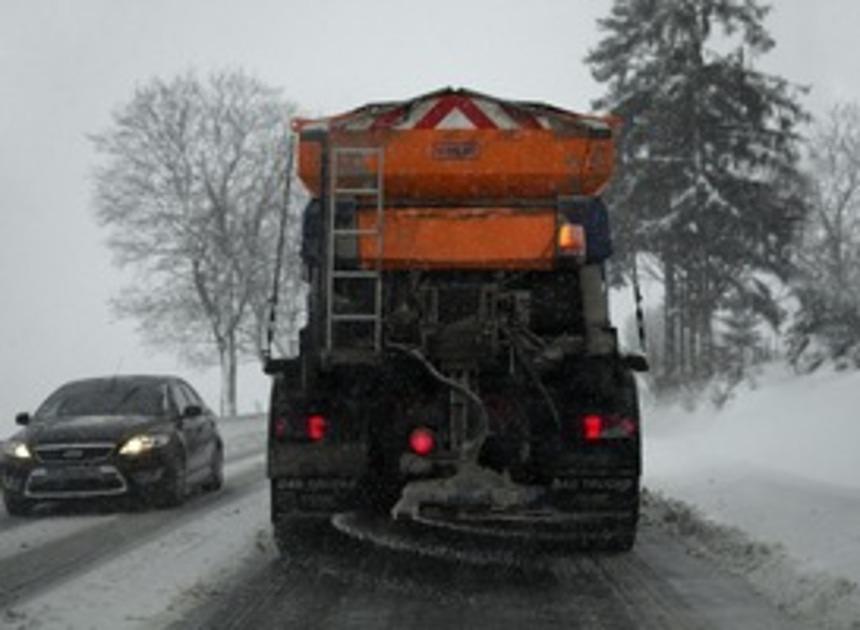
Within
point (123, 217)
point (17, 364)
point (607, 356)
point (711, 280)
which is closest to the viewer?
point (607, 356)

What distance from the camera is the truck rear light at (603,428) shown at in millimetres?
8867

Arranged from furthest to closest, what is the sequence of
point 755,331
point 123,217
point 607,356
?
1. point 123,217
2. point 755,331
3. point 607,356

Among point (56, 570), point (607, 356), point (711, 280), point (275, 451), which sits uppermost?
point (711, 280)

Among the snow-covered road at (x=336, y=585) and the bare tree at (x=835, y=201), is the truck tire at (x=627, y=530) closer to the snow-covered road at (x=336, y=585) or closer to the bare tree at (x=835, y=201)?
the snow-covered road at (x=336, y=585)

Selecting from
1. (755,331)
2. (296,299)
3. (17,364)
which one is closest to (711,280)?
(755,331)

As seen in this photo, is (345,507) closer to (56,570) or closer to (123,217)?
(56,570)

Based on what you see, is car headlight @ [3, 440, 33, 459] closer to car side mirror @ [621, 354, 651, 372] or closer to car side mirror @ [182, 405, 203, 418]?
car side mirror @ [182, 405, 203, 418]

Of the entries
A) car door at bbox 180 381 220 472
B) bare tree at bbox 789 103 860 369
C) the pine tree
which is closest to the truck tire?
car door at bbox 180 381 220 472

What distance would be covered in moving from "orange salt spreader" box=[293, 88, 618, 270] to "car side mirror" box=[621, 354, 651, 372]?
0.80 meters

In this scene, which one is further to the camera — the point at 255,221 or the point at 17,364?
the point at 17,364

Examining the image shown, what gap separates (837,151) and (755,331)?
2017 centimetres

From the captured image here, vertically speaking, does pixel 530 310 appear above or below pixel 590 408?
above

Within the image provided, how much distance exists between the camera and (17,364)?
233 ft

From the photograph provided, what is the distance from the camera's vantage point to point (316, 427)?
894cm
